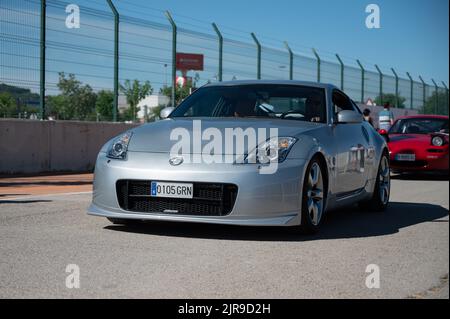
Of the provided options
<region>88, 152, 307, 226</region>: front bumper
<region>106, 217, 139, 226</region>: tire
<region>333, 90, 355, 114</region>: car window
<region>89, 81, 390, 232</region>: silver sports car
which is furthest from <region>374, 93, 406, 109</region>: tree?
<region>88, 152, 307, 226</region>: front bumper

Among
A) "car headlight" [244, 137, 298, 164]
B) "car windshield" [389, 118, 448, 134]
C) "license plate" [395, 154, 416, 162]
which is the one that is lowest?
"license plate" [395, 154, 416, 162]

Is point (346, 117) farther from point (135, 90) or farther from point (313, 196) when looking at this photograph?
point (135, 90)

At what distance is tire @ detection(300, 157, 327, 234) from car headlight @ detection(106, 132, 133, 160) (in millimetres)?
1484

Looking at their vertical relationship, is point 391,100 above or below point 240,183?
above

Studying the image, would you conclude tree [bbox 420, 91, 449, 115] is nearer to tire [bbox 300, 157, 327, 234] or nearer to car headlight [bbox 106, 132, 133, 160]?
tire [bbox 300, 157, 327, 234]

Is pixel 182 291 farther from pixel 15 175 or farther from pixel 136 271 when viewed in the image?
pixel 15 175

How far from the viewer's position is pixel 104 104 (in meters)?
15.7

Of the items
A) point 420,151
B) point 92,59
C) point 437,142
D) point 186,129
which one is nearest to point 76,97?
point 92,59

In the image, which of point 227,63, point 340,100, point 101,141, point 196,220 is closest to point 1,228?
point 196,220

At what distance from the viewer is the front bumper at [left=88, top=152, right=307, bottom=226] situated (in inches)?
227

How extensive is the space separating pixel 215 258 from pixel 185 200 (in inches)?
33.5
